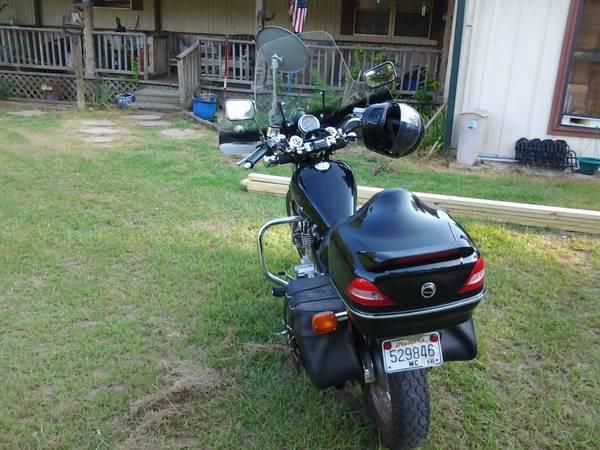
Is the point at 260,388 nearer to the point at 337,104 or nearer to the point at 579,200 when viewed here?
the point at 337,104

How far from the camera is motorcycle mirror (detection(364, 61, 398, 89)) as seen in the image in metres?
2.73

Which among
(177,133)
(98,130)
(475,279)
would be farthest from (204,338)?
(98,130)

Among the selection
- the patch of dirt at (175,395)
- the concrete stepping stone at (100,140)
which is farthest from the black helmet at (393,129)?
the concrete stepping stone at (100,140)

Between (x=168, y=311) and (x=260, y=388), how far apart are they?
0.90 metres

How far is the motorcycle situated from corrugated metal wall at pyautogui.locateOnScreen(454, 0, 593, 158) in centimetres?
442

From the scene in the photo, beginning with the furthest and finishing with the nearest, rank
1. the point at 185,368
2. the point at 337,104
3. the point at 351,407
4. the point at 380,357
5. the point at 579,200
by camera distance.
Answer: the point at 579,200
the point at 337,104
the point at 185,368
the point at 351,407
the point at 380,357

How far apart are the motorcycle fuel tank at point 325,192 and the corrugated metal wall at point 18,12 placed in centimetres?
1256

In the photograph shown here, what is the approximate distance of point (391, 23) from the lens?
10.9 m

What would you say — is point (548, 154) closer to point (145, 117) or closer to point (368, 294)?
point (368, 294)

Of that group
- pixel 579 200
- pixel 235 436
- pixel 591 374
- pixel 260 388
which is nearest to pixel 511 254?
pixel 591 374

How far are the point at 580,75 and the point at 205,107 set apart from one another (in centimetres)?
557

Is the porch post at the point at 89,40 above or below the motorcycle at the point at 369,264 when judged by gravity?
above

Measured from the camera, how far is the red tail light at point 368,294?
163 centimetres

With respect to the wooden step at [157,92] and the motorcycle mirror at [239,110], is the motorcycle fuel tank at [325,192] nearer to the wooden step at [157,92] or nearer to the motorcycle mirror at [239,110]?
the motorcycle mirror at [239,110]
